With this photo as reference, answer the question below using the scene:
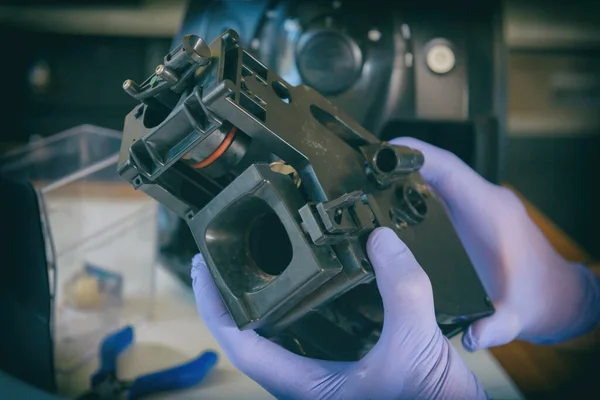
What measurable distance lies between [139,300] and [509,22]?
838mm

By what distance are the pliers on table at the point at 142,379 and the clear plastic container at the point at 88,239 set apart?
0.05 metres

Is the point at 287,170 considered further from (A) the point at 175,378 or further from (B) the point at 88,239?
(B) the point at 88,239

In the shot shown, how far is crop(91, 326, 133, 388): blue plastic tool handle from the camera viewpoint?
54 centimetres

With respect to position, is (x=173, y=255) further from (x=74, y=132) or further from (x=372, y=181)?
(x=372, y=181)

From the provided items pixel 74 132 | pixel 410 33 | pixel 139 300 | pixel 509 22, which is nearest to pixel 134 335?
pixel 139 300

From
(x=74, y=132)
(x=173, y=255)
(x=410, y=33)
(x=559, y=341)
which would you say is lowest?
(x=559, y=341)

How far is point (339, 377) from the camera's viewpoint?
0.46 m

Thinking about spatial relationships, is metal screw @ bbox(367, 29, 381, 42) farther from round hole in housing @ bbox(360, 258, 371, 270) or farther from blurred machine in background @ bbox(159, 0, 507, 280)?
round hole in housing @ bbox(360, 258, 371, 270)

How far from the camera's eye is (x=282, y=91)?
42cm

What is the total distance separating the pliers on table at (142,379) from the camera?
20.9 inches

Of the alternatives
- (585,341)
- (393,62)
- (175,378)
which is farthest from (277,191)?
(585,341)

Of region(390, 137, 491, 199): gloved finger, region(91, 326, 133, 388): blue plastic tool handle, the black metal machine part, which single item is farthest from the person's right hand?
region(91, 326, 133, 388): blue plastic tool handle

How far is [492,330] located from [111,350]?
16.3 inches

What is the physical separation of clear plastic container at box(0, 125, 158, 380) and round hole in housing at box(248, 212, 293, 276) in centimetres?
25
